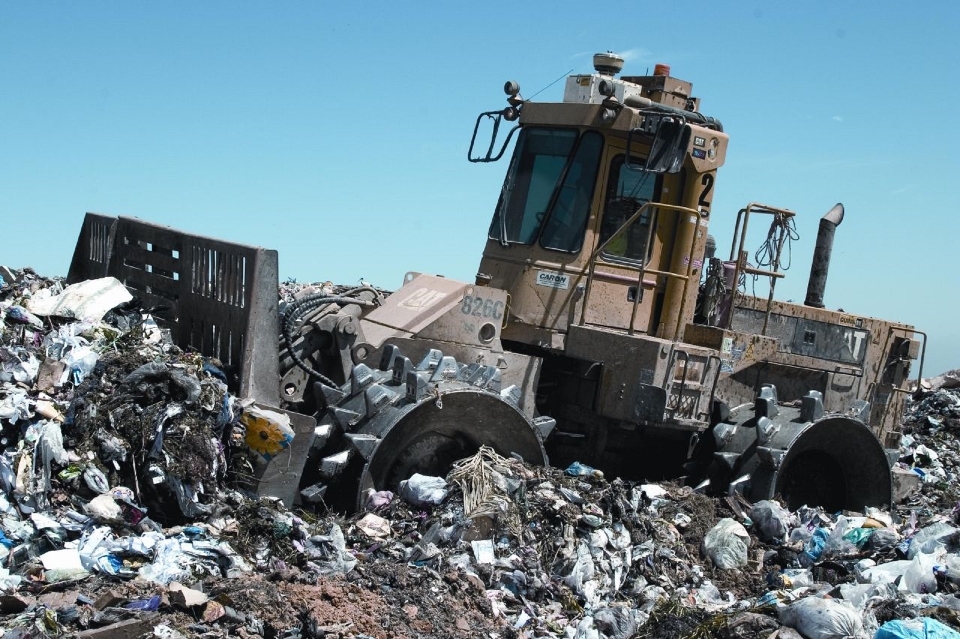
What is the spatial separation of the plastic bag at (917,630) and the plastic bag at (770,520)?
202 cm

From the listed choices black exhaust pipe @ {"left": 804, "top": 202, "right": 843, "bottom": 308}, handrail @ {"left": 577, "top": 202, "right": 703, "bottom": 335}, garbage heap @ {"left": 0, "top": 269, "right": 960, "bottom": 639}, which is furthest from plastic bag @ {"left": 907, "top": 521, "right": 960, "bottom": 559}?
black exhaust pipe @ {"left": 804, "top": 202, "right": 843, "bottom": 308}

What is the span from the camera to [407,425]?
21.1 feet

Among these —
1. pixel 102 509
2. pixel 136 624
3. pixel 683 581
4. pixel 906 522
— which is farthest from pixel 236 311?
pixel 906 522

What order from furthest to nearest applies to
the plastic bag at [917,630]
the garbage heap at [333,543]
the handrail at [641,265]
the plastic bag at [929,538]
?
the handrail at [641,265] < the plastic bag at [929,538] < the garbage heap at [333,543] < the plastic bag at [917,630]

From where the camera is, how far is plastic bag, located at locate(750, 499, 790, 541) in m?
7.09

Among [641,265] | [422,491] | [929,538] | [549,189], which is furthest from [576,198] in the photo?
[929,538]

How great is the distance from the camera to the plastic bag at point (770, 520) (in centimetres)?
709

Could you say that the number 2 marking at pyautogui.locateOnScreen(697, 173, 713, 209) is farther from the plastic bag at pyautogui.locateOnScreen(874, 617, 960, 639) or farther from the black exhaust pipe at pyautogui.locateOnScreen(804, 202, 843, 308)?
the plastic bag at pyautogui.locateOnScreen(874, 617, 960, 639)

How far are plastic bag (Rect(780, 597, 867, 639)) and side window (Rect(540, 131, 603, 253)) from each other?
3112mm

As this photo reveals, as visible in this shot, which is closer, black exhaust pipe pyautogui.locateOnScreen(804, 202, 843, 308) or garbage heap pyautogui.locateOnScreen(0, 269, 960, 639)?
garbage heap pyautogui.locateOnScreen(0, 269, 960, 639)

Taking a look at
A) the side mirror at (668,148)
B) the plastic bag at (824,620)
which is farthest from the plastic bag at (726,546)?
the side mirror at (668,148)

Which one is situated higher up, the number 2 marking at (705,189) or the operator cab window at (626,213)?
the number 2 marking at (705,189)

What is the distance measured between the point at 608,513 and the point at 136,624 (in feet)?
10.1

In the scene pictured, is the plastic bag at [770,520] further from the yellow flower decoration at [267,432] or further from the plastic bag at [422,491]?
the yellow flower decoration at [267,432]
